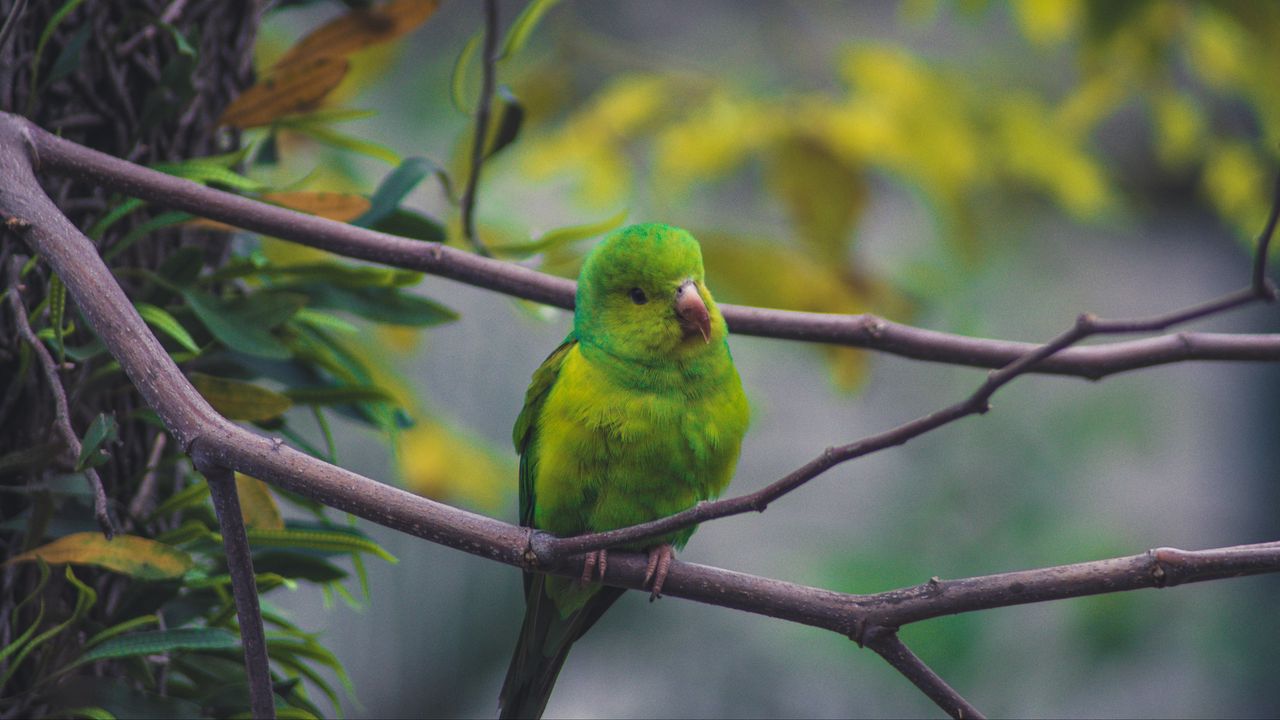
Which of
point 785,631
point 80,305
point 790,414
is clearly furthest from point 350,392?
point 790,414

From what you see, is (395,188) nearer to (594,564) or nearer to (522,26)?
(522,26)

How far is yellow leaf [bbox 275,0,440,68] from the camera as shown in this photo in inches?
69.1

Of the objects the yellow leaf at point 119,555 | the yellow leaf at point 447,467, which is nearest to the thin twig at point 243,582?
the yellow leaf at point 119,555

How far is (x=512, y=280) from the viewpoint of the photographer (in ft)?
5.29

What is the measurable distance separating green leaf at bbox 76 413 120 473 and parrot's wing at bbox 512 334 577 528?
2.80 ft

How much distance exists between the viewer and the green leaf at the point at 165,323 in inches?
56.6

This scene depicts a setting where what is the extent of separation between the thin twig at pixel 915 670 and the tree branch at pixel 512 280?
19.0 inches

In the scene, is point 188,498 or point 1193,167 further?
point 1193,167

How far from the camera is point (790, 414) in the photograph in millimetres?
7031

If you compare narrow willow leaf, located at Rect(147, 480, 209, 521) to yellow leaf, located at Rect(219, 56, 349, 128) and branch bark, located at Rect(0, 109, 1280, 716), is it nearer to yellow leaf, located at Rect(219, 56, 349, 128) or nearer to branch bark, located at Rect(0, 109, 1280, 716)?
branch bark, located at Rect(0, 109, 1280, 716)

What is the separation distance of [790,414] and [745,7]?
2.78m

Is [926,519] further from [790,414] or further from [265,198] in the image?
[265,198]

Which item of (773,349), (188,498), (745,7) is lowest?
(188,498)

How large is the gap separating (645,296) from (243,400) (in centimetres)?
72
